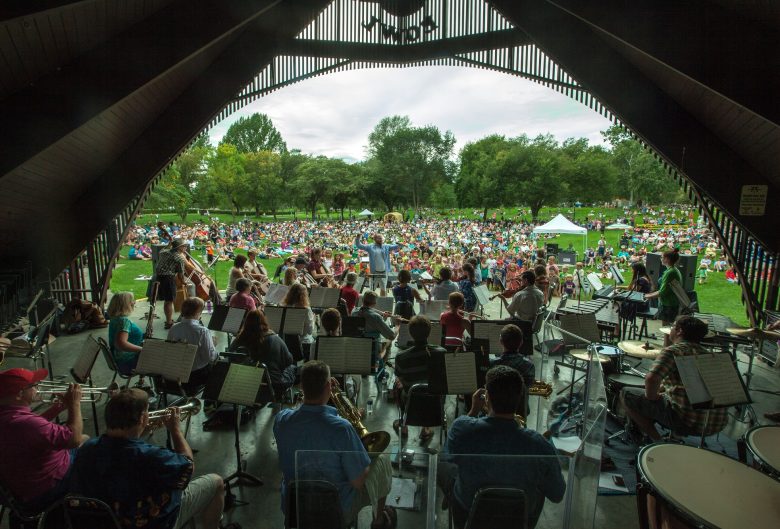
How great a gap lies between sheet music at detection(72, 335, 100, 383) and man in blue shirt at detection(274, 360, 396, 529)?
3.00m

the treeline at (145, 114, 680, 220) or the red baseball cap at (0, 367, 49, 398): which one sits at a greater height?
the treeline at (145, 114, 680, 220)

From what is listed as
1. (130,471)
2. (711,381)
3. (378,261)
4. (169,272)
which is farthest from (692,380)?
(169,272)

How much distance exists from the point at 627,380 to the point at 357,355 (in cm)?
348

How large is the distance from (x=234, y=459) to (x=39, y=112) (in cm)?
498

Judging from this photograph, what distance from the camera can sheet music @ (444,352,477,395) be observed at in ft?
15.5

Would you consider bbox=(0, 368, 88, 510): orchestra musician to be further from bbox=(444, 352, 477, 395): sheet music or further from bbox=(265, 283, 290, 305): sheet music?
bbox=(265, 283, 290, 305): sheet music

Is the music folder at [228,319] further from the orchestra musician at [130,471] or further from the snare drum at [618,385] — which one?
the snare drum at [618,385]

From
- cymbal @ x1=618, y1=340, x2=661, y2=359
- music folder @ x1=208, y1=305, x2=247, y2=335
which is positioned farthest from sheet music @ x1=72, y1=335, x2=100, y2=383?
cymbal @ x1=618, y1=340, x2=661, y2=359

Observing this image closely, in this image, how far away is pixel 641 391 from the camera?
5.30 m

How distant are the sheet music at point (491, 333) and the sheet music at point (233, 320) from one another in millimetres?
3646

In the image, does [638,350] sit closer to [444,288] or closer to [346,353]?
[444,288]

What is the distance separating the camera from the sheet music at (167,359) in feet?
16.1

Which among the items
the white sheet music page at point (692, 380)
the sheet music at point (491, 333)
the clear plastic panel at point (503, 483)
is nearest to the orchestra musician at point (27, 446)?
the clear plastic panel at point (503, 483)

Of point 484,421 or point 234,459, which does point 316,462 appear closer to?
point 484,421
